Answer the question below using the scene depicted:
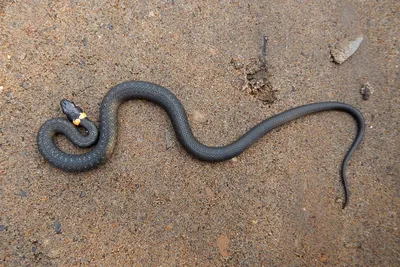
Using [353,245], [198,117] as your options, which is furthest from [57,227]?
[353,245]

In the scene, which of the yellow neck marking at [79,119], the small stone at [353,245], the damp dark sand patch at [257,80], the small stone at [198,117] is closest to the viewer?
the small stone at [353,245]

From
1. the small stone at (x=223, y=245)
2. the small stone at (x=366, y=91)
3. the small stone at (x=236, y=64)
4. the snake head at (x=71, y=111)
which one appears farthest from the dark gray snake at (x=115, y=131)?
the small stone at (x=223, y=245)

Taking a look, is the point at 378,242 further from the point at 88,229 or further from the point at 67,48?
the point at 67,48

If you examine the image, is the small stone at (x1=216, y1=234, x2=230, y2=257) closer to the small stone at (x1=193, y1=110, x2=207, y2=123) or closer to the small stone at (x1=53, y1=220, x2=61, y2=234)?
the small stone at (x1=193, y1=110, x2=207, y2=123)

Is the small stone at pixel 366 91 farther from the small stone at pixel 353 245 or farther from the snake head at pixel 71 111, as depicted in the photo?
the snake head at pixel 71 111

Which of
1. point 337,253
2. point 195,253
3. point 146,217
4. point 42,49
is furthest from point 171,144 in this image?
point 337,253

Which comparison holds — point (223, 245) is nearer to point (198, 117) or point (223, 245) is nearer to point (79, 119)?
point (198, 117)
